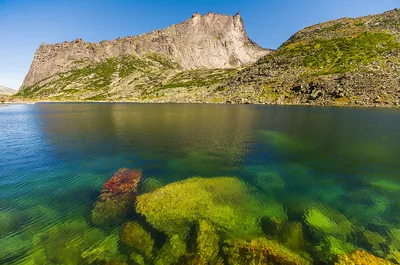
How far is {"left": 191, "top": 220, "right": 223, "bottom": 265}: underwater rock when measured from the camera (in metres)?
13.3

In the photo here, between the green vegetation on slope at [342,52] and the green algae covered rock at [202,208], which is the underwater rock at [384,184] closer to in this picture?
the green algae covered rock at [202,208]

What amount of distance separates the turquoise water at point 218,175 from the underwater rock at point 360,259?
706 mm

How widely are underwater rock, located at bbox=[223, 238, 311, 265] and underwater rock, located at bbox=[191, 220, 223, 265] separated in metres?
0.78

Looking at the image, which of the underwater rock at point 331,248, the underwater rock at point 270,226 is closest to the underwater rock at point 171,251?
the underwater rock at point 270,226

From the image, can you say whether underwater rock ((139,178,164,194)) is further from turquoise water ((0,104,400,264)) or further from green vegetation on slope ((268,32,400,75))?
green vegetation on slope ((268,32,400,75))

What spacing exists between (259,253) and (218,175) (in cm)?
1341

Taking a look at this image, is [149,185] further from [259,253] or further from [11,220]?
[259,253]

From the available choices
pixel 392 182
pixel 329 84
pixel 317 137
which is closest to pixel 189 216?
pixel 392 182

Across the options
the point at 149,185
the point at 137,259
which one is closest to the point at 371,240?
the point at 137,259

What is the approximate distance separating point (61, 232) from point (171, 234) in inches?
341

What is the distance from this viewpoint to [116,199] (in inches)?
802

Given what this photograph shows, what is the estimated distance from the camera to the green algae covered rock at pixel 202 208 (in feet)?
54.9

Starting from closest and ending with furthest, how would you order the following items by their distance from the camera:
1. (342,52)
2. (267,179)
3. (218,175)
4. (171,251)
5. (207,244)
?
(171,251)
(207,244)
(267,179)
(218,175)
(342,52)

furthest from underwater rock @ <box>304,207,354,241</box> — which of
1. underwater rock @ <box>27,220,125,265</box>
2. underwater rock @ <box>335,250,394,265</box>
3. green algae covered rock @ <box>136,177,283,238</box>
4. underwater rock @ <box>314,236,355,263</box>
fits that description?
underwater rock @ <box>27,220,125,265</box>
